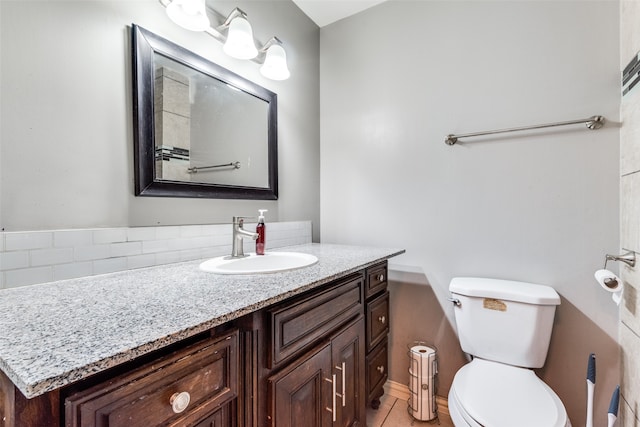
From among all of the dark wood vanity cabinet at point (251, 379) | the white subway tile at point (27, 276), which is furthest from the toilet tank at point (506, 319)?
the white subway tile at point (27, 276)

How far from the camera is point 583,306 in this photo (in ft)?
4.21

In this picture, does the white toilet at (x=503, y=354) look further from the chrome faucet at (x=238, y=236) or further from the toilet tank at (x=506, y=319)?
the chrome faucet at (x=238, y=236)

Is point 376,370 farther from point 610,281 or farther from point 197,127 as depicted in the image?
point 197,127

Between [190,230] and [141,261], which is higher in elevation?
[190,230]

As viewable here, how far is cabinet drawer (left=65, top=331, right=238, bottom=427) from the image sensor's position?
1.50 feet

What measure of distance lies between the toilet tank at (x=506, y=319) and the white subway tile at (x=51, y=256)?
152 centimetres

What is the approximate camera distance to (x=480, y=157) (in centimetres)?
150

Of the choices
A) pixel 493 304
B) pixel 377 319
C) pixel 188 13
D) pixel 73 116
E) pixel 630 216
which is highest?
pixel 188 13

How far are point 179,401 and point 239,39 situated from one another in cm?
138

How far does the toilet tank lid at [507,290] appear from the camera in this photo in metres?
1.21

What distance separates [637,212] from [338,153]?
145 centimetres

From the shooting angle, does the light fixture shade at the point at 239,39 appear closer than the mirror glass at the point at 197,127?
No

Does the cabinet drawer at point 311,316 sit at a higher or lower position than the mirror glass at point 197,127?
lower

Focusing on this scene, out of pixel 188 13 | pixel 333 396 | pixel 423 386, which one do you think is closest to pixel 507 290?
pixel 423 386
